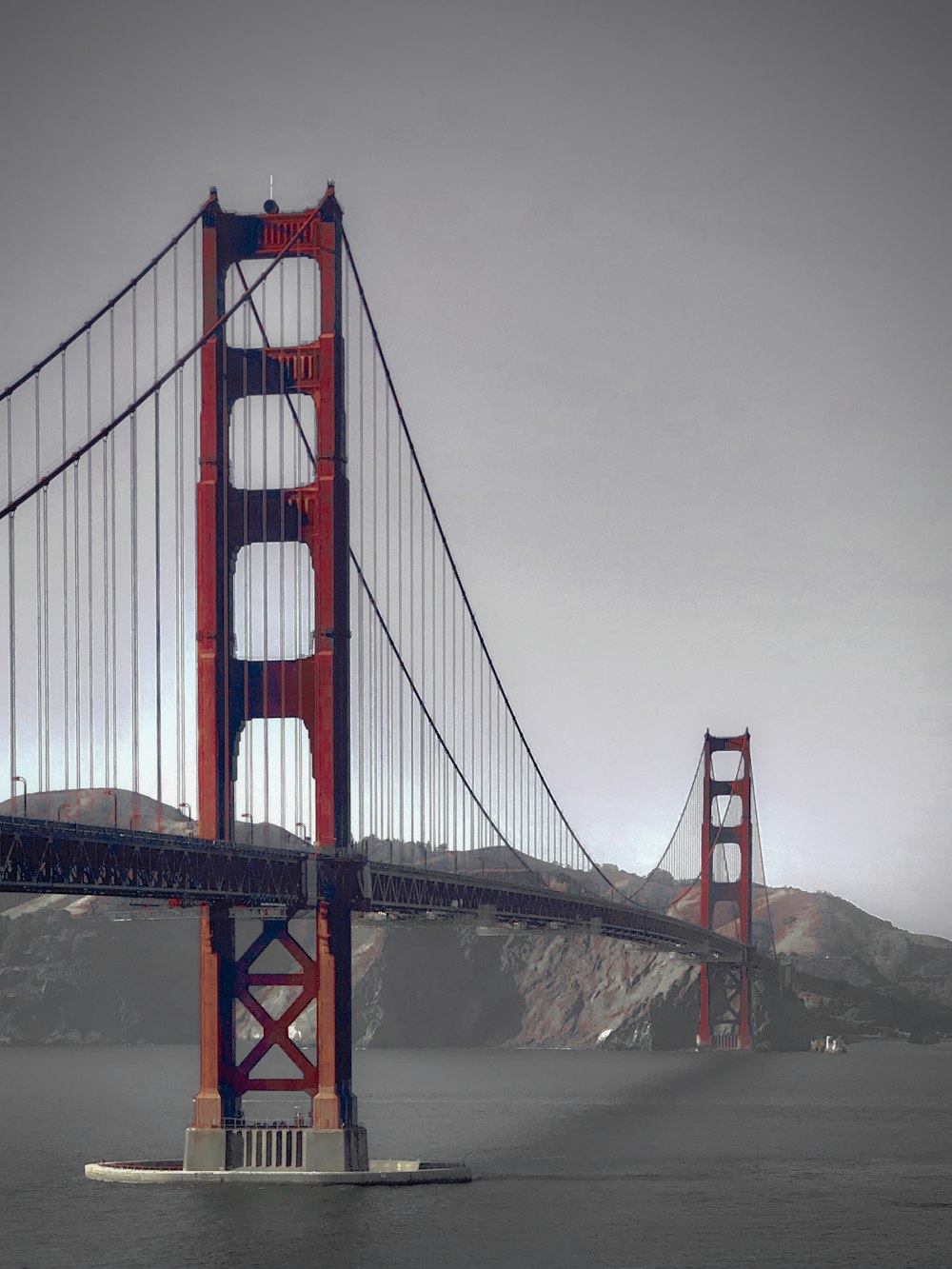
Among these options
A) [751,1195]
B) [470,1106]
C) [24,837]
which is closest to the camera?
[24,837]

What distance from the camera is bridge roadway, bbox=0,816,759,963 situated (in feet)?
148

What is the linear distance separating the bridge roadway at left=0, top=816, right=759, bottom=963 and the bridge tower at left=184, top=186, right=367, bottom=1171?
2.62 ft

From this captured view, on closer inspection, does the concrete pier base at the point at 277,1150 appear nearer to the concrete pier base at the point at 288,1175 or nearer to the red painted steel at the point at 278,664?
the concrete pier base at the point at 288,1175

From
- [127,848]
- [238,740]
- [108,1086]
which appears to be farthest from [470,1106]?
[127,848]

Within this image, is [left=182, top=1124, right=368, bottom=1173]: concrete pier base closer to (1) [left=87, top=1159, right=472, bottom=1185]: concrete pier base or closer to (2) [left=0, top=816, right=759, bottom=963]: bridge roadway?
(1) [left=87, top=1159, right=472, bottom=1185]: concrete pier base

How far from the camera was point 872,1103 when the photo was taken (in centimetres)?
11881

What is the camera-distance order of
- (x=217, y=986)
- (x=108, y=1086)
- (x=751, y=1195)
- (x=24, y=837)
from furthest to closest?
(x=108, y=1086), (x=751, y=1195), (x=217, y=986), (x=24, y=837)

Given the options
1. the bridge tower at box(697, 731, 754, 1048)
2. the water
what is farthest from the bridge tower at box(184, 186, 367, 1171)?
the bridge tower at box(697, 731, 754, 1048)

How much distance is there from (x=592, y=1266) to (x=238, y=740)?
638 inches

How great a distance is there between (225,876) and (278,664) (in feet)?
22.0


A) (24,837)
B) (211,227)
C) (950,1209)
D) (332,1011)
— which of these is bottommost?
(950,1209)

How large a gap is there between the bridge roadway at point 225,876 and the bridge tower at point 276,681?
2.62 ft

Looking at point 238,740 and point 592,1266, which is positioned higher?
point 238,740

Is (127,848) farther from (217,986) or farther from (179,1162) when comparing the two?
(179,1162)
